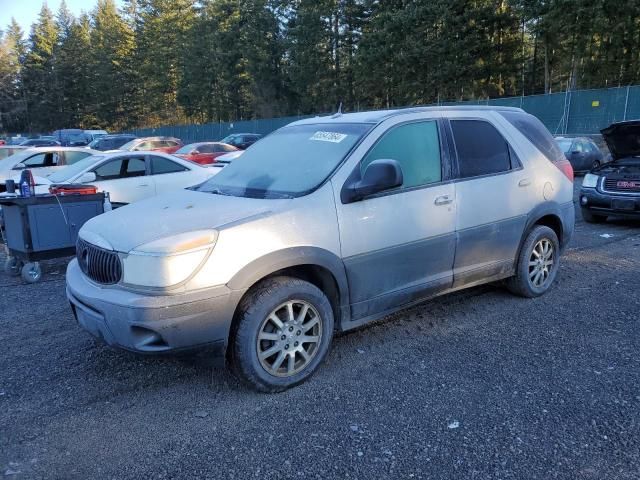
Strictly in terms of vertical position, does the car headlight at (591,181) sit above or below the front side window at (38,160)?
below

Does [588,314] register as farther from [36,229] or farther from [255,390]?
[36,229]

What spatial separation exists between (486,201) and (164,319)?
2.99m

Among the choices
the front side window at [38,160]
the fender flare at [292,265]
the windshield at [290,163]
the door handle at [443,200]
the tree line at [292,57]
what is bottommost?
the fender flare at [292,265]

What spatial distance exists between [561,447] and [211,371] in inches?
94.7

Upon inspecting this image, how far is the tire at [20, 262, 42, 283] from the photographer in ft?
21.9

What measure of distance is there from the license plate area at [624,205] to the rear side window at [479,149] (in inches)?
199

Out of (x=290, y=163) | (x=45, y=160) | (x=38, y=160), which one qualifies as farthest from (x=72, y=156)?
(x=290, y=163)

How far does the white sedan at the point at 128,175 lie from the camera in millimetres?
9300

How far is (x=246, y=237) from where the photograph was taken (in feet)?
11.1

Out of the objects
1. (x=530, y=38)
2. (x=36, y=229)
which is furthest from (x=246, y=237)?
(x=530, y=38)

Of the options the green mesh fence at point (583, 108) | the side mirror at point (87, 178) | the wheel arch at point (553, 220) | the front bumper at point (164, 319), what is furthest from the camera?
the green mesh fence at point (583, 108)

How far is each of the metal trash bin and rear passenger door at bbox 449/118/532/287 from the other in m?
4.73

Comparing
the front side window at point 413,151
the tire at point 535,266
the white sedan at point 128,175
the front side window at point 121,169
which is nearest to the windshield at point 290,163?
the front side window at point 413,151

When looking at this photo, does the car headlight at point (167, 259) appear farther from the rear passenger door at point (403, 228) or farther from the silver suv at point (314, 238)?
the rear passenger door at point (403, 228)
